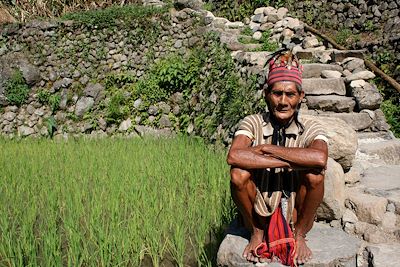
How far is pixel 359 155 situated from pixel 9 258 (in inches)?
122

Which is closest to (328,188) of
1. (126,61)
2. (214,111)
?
(214,111)

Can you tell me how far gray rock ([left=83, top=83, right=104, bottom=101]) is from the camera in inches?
314

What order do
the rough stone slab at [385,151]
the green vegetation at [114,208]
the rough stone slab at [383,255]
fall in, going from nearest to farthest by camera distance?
the rough stone slab at [383,255] → the green vegetation at [114,208] → the rough stone slab at [385,151]

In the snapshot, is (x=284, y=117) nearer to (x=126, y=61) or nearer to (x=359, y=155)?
(x=359, y=155)

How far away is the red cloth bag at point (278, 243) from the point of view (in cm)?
212

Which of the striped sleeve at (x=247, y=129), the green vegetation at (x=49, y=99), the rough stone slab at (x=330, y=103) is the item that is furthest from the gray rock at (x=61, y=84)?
the striped sleeve at (x=247, y=129)

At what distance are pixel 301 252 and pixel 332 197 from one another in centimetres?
68

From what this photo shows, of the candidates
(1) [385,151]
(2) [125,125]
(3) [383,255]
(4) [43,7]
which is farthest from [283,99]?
(4) [43,7]

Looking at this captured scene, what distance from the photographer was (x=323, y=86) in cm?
505

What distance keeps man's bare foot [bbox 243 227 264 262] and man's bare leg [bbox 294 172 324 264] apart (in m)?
0.19

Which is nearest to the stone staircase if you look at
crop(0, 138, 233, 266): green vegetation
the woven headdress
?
crop(0, 138, 233, 266): green vegetation

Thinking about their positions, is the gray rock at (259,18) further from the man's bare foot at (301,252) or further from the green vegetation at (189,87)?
the man's bare foot at (301,252)

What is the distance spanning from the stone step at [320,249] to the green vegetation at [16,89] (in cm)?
689

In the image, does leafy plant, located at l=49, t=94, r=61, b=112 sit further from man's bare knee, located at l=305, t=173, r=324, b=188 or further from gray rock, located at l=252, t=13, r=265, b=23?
man's bare knee, located at l=305, t=173, r=324, b=188
